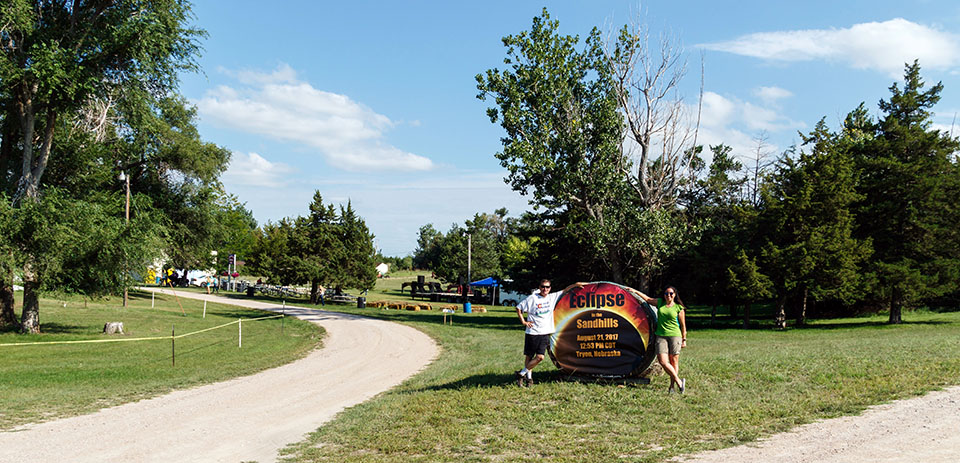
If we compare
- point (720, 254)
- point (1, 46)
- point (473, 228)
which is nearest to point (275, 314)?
point (1, 46)

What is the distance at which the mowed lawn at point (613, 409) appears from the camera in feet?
26.4

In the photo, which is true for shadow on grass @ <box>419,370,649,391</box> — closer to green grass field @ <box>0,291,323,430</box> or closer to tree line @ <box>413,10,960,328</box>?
green grass field @ <box>0,291,323,430</box>

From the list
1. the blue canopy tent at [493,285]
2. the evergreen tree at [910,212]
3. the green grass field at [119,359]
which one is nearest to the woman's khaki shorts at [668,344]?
the green grass field at [119,359]

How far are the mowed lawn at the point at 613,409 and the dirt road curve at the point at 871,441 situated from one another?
33cm

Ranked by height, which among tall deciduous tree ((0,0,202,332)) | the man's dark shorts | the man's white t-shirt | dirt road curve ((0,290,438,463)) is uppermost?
tall deciduous tree ((0,0,202,332))

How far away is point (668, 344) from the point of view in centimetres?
1058

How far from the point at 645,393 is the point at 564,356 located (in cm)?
160

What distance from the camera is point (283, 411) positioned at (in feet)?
37.4

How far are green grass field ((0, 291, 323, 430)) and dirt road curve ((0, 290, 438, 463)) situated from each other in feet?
2.63

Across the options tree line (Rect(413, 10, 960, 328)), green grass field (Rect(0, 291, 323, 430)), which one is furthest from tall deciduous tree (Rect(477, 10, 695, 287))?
green grass field (Rect(0, 291, 323, 430))

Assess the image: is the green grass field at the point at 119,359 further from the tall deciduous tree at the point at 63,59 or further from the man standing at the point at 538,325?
the man standing at the point at 538,325

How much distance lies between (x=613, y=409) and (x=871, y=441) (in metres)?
3.37

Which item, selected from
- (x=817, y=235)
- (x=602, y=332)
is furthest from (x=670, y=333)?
(x=817, y=235)

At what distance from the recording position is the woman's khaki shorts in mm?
10523
